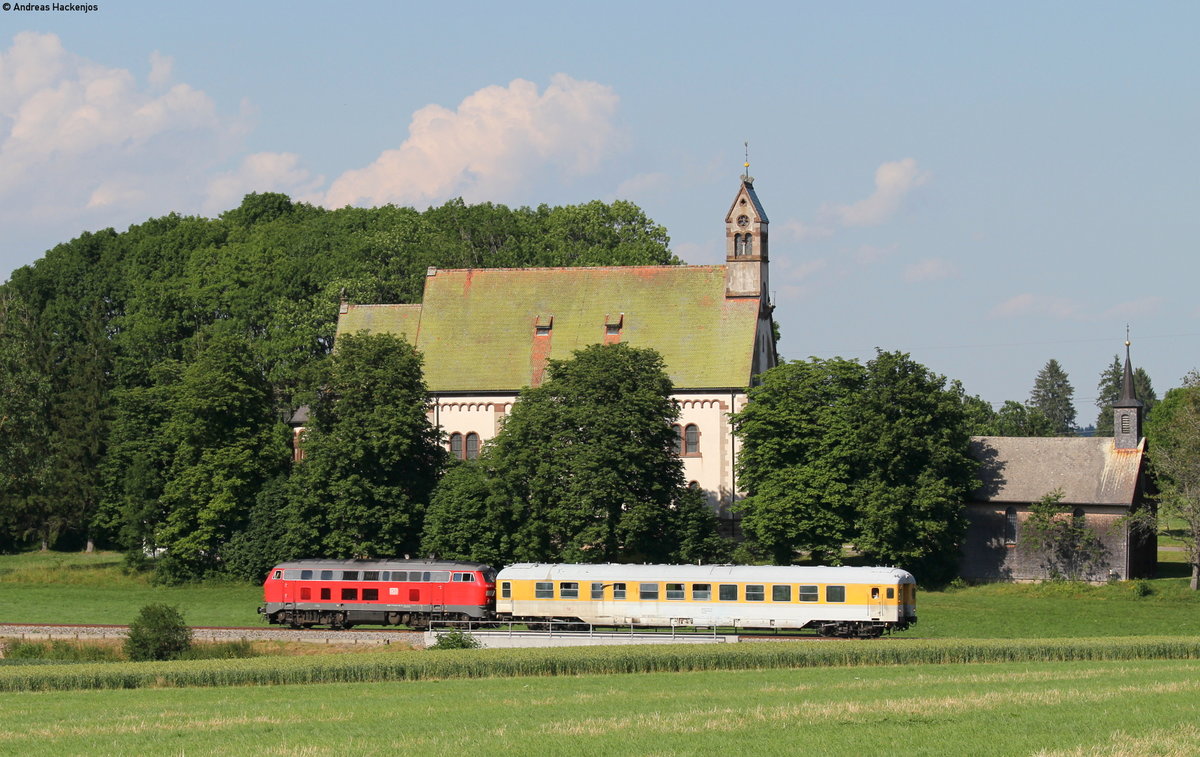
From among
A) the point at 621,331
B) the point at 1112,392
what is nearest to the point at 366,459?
the point at 621,331

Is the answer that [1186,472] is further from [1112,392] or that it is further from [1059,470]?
[1112,392]

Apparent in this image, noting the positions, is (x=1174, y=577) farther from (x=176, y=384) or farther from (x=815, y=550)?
(x=176, y=384)

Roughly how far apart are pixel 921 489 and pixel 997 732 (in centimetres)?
4135

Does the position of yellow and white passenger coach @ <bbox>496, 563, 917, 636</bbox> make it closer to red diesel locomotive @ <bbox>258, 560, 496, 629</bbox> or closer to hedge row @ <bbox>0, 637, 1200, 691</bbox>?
red diesel locomotive @ <bbox>258, 560, 496, 629</bbox>

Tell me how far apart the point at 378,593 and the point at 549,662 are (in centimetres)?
1916

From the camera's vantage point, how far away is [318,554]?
6862 centimetres

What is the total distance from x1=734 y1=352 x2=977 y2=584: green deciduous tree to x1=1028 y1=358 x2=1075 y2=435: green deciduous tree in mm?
118861

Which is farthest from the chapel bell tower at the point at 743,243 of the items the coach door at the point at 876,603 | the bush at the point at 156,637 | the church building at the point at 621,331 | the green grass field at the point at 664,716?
the green grass field at the point at 664,716

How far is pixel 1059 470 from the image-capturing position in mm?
72062

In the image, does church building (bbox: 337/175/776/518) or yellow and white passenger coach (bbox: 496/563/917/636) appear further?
church building (bbox: 337/175/776/518)

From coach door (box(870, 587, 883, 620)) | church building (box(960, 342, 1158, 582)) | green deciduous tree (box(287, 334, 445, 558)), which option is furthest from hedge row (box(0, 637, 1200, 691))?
church building (box(960, 342, 1158, 582))

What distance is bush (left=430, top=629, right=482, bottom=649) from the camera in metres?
50.9

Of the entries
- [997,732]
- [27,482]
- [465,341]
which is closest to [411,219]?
[465,341]

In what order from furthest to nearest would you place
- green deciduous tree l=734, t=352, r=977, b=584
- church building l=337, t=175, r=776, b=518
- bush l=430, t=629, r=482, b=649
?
church building l=337, t=175, r=776, b=518
green deciduous tree l=734, t=352, r=977, b=584
bush l=430, t=629, r=482, b=649
